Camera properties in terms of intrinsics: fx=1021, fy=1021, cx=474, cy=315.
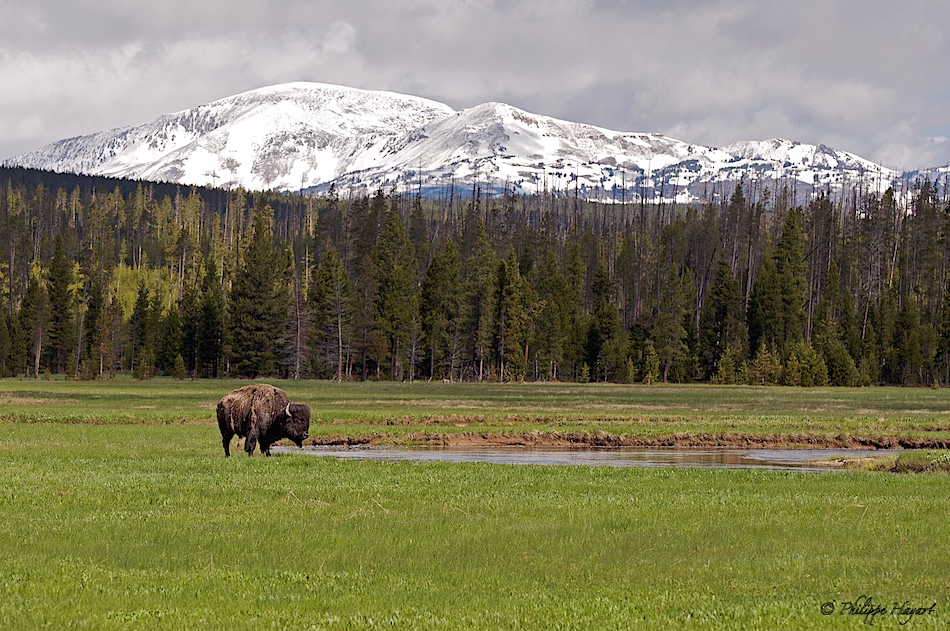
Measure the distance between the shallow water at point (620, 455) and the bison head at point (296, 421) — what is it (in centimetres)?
220

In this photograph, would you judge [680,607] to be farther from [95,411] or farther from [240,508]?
[95,411]

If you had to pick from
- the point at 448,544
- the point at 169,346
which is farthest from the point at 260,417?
the point at 169,346

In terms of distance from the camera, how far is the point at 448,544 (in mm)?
18844

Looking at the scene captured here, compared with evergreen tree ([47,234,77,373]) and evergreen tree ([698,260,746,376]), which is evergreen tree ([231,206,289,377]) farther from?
evergreen tree ([698,260,746,376])

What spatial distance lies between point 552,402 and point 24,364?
8560cm

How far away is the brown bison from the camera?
3472 cm

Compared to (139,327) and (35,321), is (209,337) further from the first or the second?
(35,321)

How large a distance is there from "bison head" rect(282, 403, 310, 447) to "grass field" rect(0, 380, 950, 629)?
1.68m

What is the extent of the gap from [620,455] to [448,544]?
2435cm

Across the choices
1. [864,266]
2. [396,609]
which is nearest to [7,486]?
[396,609]

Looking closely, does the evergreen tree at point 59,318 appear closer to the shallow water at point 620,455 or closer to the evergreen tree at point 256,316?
the evergreen tree at point 256,316

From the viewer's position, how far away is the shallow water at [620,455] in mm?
38219

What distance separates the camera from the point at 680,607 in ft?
A: 45.7

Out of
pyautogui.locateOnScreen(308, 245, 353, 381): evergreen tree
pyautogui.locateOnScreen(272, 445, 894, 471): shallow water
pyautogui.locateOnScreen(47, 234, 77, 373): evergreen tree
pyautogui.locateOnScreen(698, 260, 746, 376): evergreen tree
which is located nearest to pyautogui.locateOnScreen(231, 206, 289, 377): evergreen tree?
pyautogui.locateOnScreen(308, 245, 353, 381): evergreen tree
